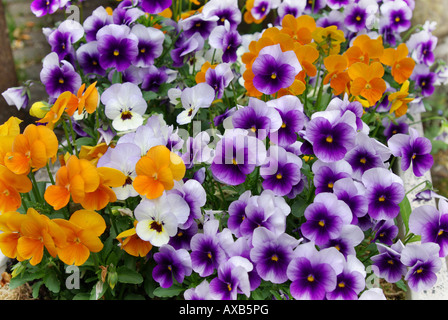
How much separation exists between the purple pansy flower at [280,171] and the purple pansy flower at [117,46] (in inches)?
27.4

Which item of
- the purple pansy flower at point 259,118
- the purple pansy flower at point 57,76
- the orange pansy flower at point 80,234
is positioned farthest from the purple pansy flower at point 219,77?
the orange pansy flower at point 80,234

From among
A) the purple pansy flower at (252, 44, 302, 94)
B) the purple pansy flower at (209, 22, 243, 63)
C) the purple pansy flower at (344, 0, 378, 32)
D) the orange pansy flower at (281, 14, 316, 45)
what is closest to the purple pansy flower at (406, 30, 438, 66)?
the purple pansy flower at (344, 0, 378, 32)

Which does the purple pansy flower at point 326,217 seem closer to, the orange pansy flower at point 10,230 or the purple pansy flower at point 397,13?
the orange pansy flower at point 10,230

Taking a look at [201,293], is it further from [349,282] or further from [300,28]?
[300,28]

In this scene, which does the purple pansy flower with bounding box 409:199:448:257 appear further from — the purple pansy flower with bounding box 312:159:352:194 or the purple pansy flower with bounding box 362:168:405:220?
the purple pansy flower with bounding box 312:159:352:194

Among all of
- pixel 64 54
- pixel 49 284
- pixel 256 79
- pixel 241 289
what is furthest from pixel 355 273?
pixel 64 54

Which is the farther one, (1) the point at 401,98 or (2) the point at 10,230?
(1) the point at 401,98

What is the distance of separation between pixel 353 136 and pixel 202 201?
1.46 feet

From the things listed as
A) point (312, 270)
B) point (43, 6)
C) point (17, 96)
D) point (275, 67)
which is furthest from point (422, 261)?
point (43, 6)

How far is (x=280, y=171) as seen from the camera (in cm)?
145

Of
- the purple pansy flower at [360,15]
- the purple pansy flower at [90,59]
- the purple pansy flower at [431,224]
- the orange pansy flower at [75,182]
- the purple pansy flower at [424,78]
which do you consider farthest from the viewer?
the purple pansy flower at [424,78]

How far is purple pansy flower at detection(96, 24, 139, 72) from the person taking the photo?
1.80 metres

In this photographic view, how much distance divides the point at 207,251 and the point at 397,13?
1.52 metres

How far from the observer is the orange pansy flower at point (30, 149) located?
51.3 inches
